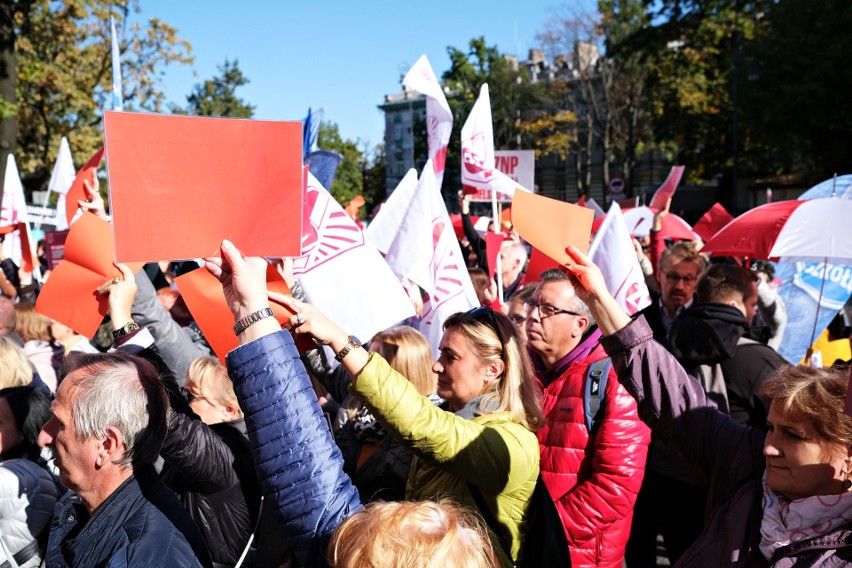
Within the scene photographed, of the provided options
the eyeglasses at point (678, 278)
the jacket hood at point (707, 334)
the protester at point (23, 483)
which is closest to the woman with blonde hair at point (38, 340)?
the protester at point (23, 483)

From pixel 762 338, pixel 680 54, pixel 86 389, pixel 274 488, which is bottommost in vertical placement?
pixel 762 338

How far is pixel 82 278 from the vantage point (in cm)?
311

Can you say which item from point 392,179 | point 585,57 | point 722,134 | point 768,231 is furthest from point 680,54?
point 392,179

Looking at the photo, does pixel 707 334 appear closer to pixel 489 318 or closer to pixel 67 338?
pixel 489 318

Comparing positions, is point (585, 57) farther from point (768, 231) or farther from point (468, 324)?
point (468, 324)

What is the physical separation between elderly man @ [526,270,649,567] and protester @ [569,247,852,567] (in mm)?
815

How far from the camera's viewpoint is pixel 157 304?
11.2ft

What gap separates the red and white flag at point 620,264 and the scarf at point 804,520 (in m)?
2.76

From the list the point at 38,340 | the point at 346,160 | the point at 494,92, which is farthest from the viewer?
the point at 346,160

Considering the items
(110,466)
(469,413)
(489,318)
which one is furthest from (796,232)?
(110,466)

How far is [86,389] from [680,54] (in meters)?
29.9

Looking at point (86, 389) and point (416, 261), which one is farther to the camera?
point (416, 261)

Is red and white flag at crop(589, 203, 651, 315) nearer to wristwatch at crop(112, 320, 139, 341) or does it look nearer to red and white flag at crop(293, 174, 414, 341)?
red and white flag at crop(293, 174, 414, 341)

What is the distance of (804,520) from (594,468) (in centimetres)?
127
